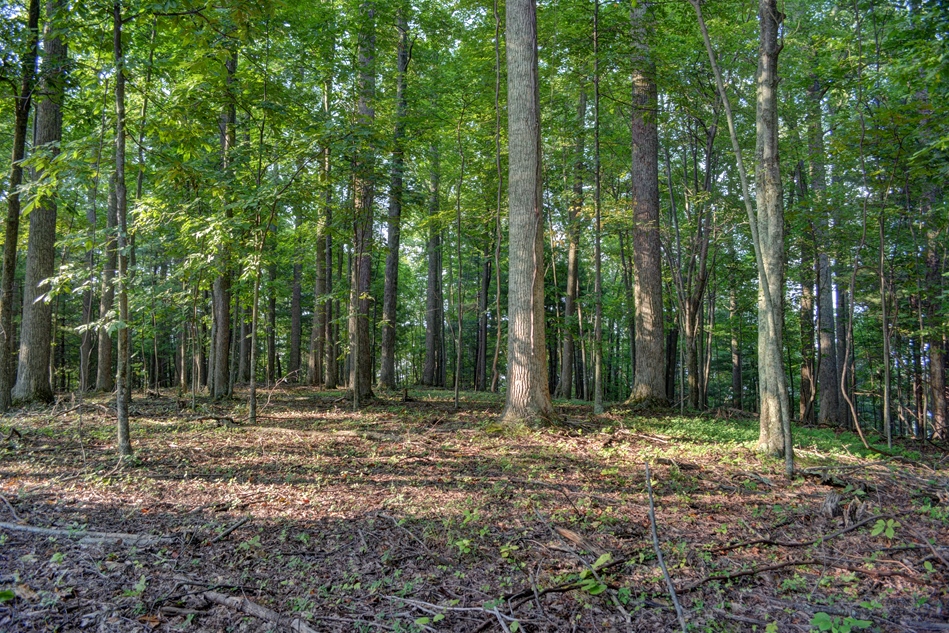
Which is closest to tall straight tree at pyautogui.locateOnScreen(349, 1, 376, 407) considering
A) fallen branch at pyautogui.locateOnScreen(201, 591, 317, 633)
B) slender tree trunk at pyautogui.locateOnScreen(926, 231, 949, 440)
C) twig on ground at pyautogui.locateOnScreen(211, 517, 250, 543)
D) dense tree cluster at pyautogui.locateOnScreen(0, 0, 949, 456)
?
dense tree cluster at pyautogui.locateOnScreen(0, 0, 949, 456)

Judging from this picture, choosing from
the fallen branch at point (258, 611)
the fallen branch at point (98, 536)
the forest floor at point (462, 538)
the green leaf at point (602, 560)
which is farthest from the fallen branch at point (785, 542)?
the fallen branch at point (98, 536)

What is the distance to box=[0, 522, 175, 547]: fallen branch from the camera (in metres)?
3.35

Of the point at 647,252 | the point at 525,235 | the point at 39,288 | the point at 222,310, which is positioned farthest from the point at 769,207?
the point at 39,288

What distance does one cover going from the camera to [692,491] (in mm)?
4469

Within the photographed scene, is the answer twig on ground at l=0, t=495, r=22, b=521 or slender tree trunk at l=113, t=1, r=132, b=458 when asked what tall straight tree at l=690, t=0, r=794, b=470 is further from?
twig on ground at l=0, t=495, r=22, b=521

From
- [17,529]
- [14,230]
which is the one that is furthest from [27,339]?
[17,529]

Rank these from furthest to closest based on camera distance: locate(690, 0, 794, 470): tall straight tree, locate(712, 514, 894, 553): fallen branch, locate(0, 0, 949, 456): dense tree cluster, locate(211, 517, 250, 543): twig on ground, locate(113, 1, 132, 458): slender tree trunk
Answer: locate(0, 0, 949, 456): dense tree cluster, locate(690, 0, 794, 470): tall straight tree, locate(113, 1, 132, 458): slender tree trunk, locate(211, 517, 250, 543): twig on ground, locate(712, 514, 894, 553): fallen branch

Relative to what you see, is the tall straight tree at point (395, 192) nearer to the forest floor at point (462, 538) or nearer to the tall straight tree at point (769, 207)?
the forest floor at point (462, 538)

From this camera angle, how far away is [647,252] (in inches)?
424

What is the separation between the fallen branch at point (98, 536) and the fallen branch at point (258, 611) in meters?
0.96

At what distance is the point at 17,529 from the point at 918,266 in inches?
572

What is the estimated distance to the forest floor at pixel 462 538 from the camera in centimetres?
256

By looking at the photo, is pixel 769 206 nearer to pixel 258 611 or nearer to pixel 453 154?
pixel 258 611

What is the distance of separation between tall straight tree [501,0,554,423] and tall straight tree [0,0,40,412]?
6895 millimetres
